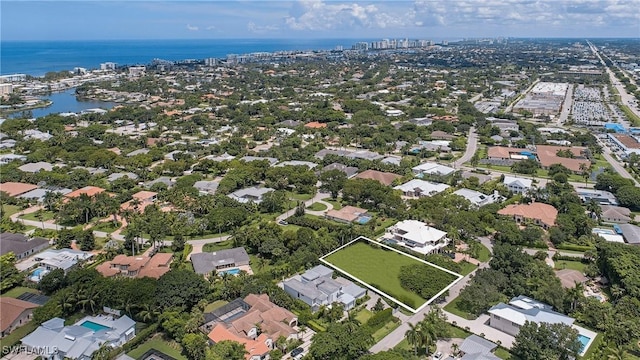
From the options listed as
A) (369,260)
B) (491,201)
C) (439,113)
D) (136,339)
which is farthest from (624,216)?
(439,113)

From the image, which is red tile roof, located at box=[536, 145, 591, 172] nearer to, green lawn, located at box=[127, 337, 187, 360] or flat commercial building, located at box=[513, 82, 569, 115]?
flat commercial building, located at box=[513, 82, 569, 115]

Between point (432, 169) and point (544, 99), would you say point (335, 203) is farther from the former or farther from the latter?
point (544, 99)

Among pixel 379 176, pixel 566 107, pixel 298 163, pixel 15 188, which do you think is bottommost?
pixel 15 188

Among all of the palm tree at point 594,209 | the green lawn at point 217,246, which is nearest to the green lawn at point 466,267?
the palm tree at point 594,209

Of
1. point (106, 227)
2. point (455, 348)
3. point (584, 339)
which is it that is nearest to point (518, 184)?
point (584, 339)

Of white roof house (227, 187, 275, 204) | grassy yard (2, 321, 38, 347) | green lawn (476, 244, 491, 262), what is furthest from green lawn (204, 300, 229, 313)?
green lawn (476, 244, 491, 262)

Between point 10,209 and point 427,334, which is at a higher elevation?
point 427,334

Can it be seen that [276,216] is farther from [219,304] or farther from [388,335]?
[388,335]
